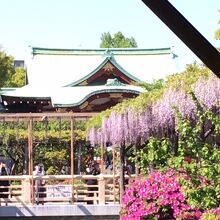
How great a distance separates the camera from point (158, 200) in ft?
25.6

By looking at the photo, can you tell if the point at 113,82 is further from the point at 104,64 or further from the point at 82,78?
the point at 82,78

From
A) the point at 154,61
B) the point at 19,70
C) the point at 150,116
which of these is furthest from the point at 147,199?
the point at 19,70

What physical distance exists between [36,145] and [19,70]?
95.0 feet

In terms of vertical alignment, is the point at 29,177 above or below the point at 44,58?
below

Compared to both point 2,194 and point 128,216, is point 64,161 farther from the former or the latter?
point 128,216

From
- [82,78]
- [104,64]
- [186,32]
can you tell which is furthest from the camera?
[82,78]

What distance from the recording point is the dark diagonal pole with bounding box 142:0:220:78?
101cm

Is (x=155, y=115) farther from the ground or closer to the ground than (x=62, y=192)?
farther from the ground

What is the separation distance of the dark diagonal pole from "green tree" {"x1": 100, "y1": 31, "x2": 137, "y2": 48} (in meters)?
50.5

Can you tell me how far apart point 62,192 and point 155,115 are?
170 inches

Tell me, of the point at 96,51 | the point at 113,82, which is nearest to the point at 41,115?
the point at 113,82

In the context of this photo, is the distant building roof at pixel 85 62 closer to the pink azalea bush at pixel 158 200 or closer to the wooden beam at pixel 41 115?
the wooden beam at pixel 41 115

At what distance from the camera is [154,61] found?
27.9m

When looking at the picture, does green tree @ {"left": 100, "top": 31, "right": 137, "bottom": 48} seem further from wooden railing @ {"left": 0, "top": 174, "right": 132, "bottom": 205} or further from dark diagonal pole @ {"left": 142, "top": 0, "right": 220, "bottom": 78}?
dark diagonal pole @ {"left": 142, "top": 0, "right": 220, "bottom": 78}
